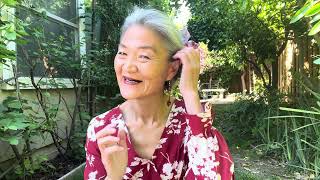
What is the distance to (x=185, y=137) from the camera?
174 centimetres

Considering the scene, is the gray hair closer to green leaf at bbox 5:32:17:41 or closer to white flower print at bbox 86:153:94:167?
white flower print at bbox 86:153:94:167

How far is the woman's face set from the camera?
164 centimetres

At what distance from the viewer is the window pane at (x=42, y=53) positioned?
3.99 metres

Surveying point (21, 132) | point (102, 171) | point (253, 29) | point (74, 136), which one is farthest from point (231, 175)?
point (253, 29)

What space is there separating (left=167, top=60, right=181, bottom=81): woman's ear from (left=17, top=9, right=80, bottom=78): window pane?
2175mm

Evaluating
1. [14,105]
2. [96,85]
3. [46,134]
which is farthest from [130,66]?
[96,85]

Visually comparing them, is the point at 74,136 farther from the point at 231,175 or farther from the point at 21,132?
the point at 231,175

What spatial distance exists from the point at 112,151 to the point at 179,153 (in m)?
0.39

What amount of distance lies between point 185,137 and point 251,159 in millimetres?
4330

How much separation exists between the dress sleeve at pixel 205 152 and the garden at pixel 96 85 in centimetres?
33

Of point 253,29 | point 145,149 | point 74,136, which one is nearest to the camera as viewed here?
point 145,149

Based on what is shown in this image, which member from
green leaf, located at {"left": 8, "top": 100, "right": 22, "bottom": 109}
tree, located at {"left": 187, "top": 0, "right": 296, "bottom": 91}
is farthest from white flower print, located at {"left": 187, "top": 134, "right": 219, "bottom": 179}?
tree, located at {"left": 187, "top": 0, "right": 296, "bottom": 91}

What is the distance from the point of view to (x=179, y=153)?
173cm

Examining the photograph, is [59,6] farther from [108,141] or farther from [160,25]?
[108,141]
